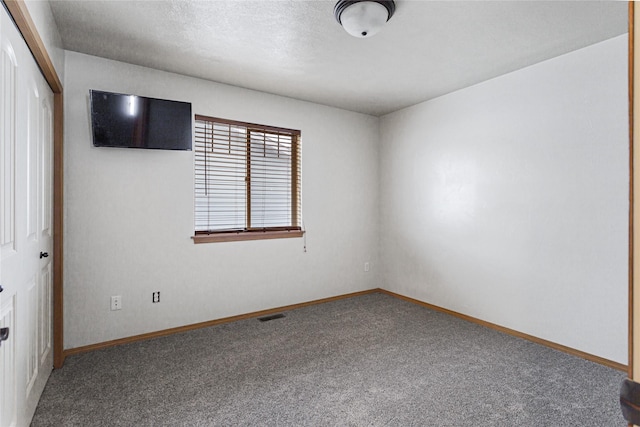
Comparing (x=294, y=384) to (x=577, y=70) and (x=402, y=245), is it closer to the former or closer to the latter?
(x=402, y=245)

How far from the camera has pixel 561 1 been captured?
2.10 m

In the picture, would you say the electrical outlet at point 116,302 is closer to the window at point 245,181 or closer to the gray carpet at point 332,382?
the gray carpet at point 332,382

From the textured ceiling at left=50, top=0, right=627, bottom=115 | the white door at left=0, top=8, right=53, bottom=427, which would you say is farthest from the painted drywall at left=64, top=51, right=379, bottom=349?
the white door at left=0, top=8, right=53, bottom=427

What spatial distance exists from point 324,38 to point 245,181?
1.77 m

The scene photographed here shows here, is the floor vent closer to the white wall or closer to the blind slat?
the blind slat

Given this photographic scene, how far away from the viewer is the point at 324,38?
2.57m

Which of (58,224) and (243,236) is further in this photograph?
(243,236)

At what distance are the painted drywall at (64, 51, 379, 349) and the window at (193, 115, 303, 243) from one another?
11 cm

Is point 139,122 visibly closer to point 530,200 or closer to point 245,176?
point 245,176

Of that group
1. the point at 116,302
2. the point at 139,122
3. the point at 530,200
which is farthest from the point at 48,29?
the point at 530,200

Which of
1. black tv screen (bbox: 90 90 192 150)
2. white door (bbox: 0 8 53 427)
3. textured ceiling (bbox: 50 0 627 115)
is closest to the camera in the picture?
white door (bbox: 0 8 53 427)

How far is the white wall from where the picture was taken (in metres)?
2.60

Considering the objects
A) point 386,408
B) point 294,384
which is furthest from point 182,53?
point 386,408

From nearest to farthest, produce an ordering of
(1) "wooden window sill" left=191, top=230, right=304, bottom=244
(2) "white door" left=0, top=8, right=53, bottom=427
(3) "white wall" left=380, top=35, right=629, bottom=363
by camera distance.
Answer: (2) "white door" left=0, top=8, right=53, bottom=427 → (3) "white wall" left=380, top=35, right=629, bottom=363 → (1) "wooden window sill" left=191, top=230, right=304, bottom=244
